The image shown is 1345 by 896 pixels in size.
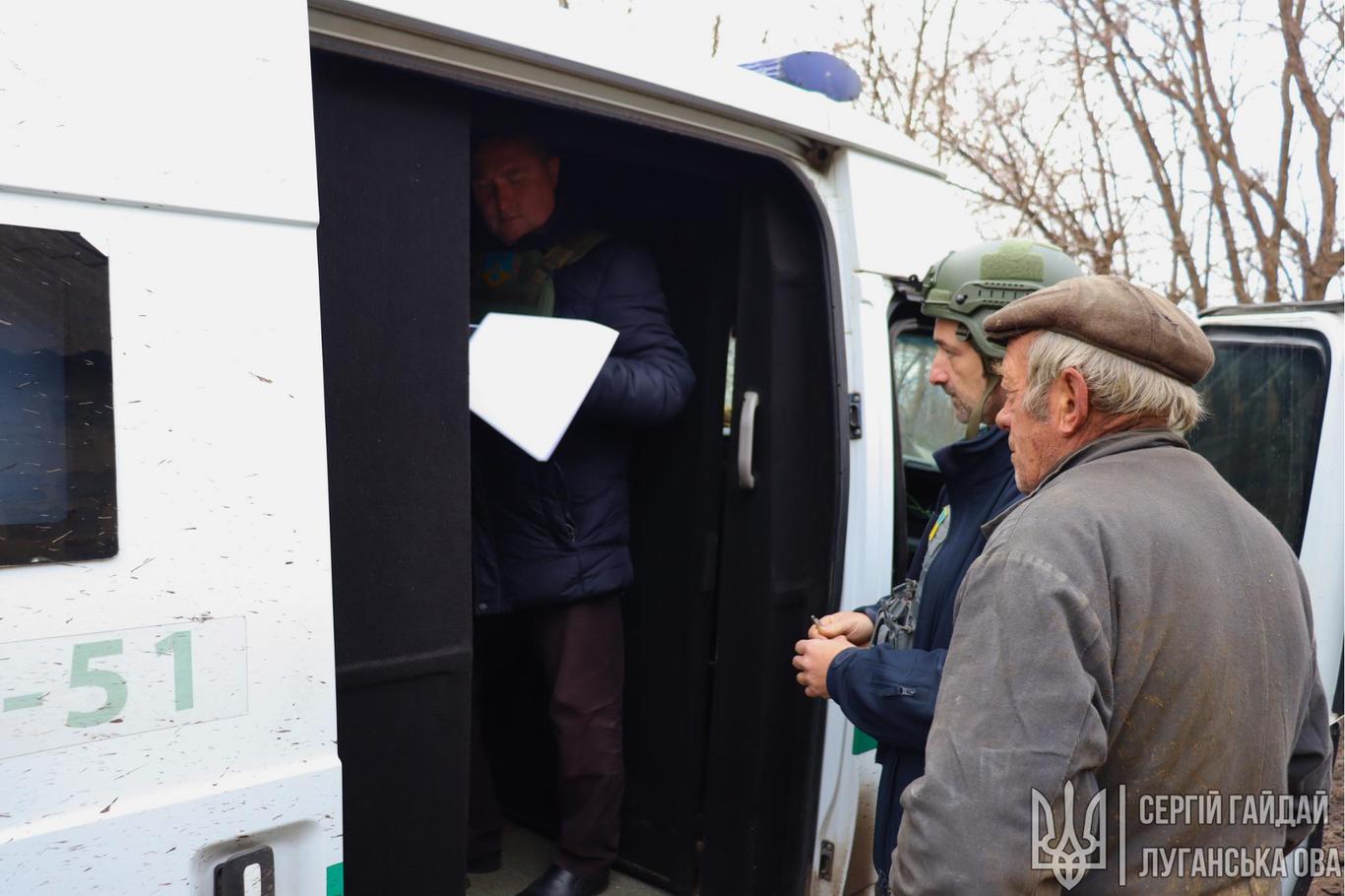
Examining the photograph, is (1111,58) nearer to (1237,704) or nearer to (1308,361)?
(1308,361)

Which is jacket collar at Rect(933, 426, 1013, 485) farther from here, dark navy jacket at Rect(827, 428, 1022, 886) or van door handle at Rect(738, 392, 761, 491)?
van door handle at Rect(738, 392, 761, 491)

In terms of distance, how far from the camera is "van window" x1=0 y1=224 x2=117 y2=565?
1208 millimetres

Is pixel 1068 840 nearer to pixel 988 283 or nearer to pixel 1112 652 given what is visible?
pixel 1112 652

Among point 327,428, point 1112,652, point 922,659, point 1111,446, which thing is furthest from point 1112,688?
point 327,428

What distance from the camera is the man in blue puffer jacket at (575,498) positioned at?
8.43 ft

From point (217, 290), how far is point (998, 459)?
48.2 inches

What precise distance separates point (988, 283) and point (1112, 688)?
1.02 m

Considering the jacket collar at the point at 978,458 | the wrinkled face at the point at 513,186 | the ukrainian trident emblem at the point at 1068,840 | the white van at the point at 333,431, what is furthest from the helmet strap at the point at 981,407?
the wrinkled face at the point at 513,186

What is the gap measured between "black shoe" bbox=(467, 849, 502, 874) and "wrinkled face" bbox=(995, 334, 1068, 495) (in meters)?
1.94

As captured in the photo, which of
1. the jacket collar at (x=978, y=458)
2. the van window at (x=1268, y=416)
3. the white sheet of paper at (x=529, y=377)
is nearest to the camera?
the jacket collar at (x=978, y=458)

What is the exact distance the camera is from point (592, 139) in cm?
229

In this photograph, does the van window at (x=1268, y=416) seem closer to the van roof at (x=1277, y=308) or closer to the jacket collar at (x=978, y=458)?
the van roof at (x=1277, y=308)

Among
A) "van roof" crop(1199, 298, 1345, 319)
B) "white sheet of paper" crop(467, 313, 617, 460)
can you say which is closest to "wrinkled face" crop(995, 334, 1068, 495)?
"white sheet of paper" crop(467, 313, 617, 460)

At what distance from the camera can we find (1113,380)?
1430mm
